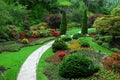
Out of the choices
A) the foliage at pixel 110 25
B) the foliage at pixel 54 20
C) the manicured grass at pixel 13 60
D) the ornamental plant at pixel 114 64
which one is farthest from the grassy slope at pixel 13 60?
the foliage at pixel 54 20

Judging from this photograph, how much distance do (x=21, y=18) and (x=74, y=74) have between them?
2681cm

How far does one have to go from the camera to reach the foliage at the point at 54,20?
49.7 metres

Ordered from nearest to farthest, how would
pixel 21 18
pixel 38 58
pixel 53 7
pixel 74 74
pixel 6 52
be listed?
pixel 74 74, pixel 38 58, pixel 6 52, pixel 21 18, pixel 53 7

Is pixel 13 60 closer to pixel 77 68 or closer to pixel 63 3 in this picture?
pixel 77 68

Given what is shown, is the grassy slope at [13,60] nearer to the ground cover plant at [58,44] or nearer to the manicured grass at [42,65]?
the ground cover plant at [58,44]

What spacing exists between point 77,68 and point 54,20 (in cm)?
3114

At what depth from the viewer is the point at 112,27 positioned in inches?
1340

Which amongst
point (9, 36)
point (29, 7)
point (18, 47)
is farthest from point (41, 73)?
point (29, 7)

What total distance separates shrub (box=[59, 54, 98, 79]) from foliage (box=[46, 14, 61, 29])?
2957cm

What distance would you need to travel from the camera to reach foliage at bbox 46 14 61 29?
4969 cm

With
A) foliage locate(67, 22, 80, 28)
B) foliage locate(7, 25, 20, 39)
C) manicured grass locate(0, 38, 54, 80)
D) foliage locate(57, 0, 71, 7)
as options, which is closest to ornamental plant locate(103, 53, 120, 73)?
manicured grass locate(0, 38, 54, 80)

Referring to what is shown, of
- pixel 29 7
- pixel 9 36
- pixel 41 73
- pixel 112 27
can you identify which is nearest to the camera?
pixel 41 73

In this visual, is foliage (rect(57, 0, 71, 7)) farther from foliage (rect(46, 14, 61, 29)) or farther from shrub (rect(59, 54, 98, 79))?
shrub (rect(59, 54, 98, 79))

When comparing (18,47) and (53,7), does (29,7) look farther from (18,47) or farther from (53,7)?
(18,47)
